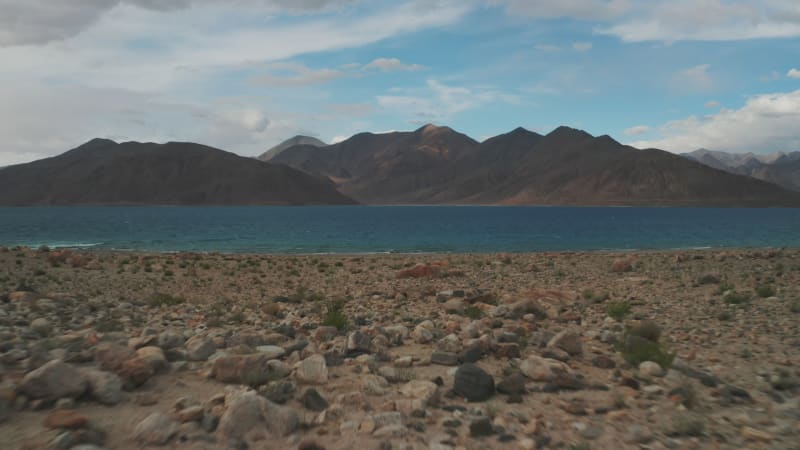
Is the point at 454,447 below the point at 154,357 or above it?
below

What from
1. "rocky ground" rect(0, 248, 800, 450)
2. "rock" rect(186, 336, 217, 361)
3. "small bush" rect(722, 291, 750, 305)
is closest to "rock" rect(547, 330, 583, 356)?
"rocky ground" rect(0, 248, 800, 450)

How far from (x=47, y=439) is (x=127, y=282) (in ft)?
50.7

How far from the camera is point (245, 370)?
5.81 meters

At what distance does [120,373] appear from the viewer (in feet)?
17.5

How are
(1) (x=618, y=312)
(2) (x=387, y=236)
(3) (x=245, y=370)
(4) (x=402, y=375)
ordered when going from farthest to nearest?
(2) (x=387, y=236) → (1) (x=618, y=312) → (4) (x=402, y=375) → (3) (x=245, y=370)

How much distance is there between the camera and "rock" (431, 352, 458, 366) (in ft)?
22.7

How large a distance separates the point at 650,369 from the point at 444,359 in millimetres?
2691

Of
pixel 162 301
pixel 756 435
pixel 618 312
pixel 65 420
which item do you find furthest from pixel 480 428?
pixel 162 301

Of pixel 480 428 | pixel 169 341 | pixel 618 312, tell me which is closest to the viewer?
pixel 480 428

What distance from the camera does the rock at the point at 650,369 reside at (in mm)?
6695

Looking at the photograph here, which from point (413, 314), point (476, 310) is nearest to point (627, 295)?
point (476, 310)

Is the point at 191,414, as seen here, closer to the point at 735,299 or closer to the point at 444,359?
the point at 444,359

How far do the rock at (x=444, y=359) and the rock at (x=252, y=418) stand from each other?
2562mm

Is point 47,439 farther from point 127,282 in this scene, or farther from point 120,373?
point 127,282
